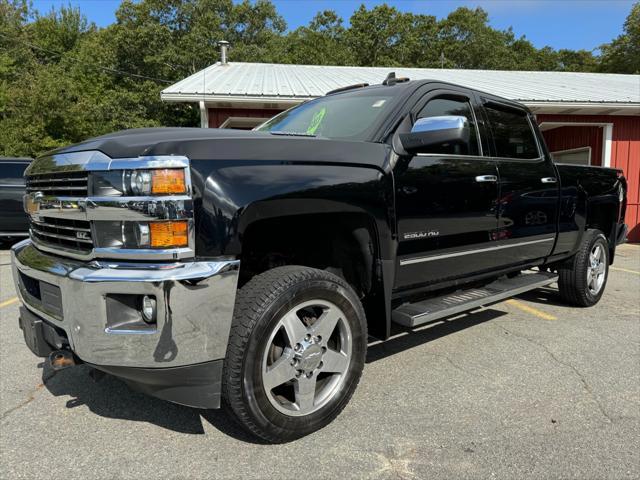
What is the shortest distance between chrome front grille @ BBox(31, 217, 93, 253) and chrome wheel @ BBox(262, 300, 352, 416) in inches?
39.3

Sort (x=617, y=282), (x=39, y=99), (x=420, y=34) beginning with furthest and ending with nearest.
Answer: (x=420, y=34) < (x=39, y=99) < (x=617, y=282)

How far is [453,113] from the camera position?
379cm

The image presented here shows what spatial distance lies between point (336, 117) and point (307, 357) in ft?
5.96

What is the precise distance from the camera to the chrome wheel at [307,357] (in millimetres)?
2520

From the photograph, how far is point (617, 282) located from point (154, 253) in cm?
703

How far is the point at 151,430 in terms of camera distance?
2760 mm

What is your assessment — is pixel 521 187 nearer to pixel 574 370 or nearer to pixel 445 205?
pixel 445 205

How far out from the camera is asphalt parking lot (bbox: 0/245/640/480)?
7.87ft

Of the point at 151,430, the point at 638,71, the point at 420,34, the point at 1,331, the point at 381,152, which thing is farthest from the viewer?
the point at 420,34

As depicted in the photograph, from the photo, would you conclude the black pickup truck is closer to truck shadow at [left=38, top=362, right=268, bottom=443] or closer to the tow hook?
the tow hook

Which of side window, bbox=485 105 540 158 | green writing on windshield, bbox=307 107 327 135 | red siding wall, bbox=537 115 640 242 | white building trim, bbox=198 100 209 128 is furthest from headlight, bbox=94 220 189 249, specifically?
red siding wall, bbox=537 115 640 242

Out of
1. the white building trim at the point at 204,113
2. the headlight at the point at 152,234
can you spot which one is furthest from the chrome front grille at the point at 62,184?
the white building trim at the point at 204,113

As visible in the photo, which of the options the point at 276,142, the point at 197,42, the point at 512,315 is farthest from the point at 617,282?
the point at 197,42

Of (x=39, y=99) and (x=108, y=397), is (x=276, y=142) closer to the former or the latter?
(x=108, y=397)
